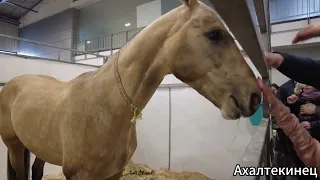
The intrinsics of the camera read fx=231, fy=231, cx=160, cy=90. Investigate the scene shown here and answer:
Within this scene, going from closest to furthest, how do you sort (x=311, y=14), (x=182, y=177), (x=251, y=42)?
(x=251, y=42) → (x=182, y=177) → (x=311, y=14)

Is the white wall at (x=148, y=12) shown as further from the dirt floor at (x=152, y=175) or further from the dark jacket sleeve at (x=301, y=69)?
the dark jacket sleeve at (x=301, y=69)

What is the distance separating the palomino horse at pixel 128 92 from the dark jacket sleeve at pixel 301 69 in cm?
10

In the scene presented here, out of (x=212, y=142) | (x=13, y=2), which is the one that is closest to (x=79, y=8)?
(x=13, y=2)

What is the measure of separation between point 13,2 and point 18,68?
877cm

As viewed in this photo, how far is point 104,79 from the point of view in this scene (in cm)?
94

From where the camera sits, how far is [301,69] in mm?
655

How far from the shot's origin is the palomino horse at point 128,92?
70 centimetres

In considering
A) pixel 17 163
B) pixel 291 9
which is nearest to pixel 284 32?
pixel 291 9

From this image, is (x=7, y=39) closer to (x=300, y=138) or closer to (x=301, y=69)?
(x=301, y=69)

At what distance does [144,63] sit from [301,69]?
49 centimetres

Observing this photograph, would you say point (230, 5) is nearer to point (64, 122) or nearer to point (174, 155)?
point (64, 122)

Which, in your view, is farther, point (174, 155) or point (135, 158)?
point (135, 158)

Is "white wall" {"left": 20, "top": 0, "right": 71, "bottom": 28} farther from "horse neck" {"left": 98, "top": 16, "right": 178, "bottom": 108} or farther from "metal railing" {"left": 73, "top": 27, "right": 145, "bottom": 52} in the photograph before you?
"horse neck" {"left": 98, "top": 16, "right": 178, "bottom": 108}

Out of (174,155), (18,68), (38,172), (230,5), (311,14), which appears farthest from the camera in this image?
(311,14)
